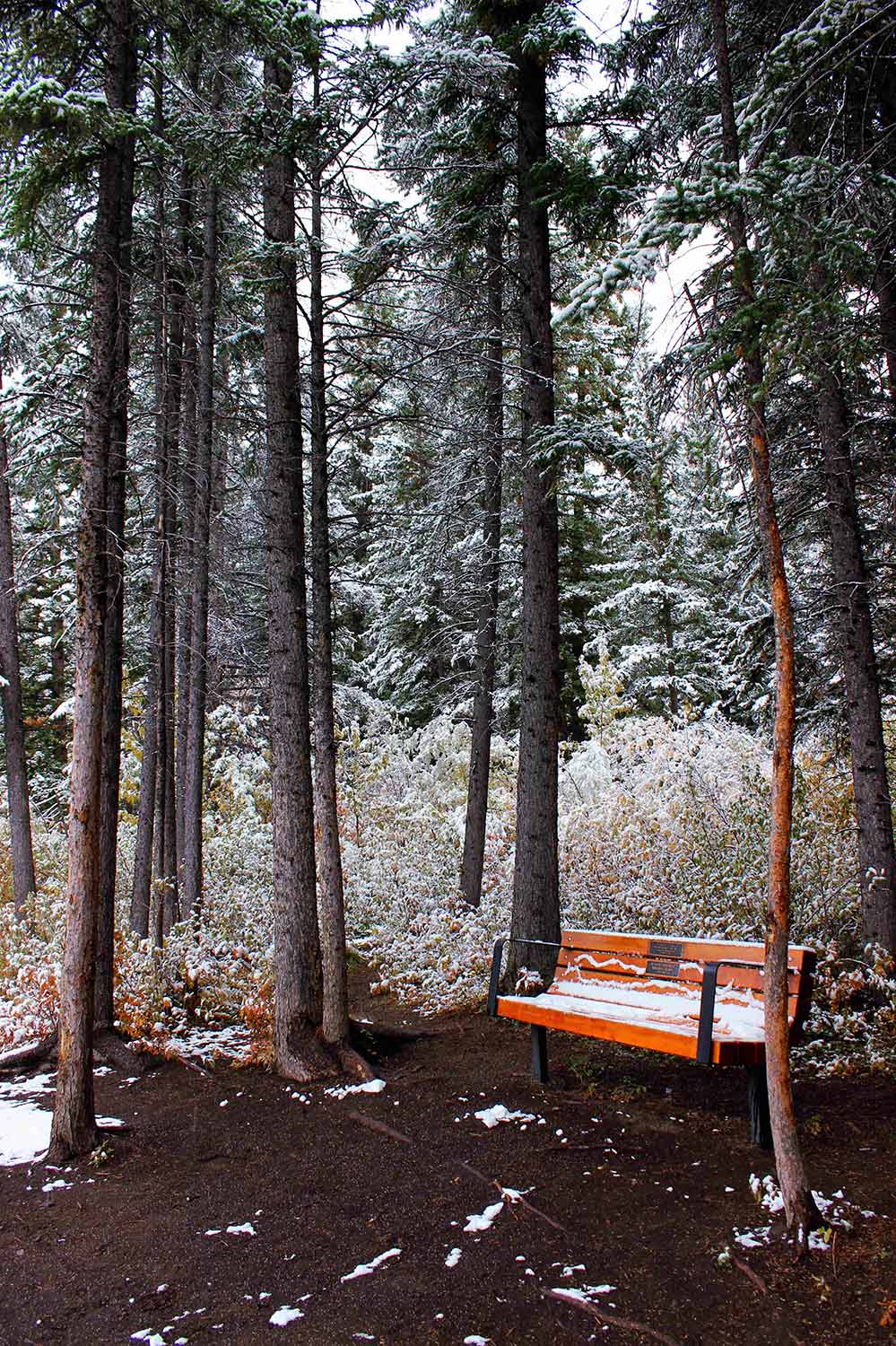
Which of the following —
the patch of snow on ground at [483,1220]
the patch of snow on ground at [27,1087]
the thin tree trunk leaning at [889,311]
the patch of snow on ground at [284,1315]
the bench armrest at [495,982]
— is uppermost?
the thin tree trunk leaning at [889,311]

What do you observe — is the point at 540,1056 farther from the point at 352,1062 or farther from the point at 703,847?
the point at 703,847

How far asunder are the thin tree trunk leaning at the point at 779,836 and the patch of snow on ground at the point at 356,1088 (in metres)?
3.41

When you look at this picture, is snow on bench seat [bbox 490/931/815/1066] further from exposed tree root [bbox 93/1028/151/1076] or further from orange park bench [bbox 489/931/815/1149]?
exposed tree root [bbox 93/1028/151/1076]

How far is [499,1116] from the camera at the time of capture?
5.61 meters

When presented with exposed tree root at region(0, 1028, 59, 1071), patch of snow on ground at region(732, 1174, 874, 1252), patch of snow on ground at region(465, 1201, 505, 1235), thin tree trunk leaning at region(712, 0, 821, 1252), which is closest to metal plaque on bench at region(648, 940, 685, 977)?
patch of snow on ground at region(732, 1174, 874, 1252)

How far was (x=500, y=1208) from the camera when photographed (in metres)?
4.30

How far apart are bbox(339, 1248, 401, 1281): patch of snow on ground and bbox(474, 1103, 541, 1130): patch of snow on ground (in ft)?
5.37

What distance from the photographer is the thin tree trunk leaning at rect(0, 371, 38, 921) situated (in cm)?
1189

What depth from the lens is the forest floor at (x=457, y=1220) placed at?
3.40m

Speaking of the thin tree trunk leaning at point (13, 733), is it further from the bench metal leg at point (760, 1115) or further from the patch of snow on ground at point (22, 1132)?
the bench metal leg at point (760, 1115)

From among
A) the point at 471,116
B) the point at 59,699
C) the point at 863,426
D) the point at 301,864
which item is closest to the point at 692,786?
the point at 863,426

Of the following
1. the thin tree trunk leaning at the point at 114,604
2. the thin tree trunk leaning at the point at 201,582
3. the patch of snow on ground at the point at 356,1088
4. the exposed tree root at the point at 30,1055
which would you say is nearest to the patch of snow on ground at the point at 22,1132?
the exposed tree root at the point at 30,1055

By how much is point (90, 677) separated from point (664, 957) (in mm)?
4400

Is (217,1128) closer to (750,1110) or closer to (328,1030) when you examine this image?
(328,1030)
